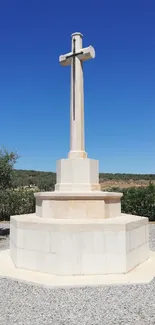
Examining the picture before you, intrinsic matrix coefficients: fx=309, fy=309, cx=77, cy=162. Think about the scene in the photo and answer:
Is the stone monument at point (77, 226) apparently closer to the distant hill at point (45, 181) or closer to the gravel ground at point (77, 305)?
the gravel ground at point (77, 305)

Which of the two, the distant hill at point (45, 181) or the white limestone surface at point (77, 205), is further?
the distant hill at point (45, 181)

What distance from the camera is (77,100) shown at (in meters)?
7.31

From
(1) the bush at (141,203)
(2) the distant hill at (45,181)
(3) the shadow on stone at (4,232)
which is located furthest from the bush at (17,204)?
(1) the bush at (141,203)

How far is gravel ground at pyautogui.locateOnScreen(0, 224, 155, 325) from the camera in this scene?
3818 millimetres

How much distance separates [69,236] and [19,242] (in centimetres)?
125

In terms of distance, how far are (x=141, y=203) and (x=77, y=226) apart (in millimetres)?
11209

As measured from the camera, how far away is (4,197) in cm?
1812

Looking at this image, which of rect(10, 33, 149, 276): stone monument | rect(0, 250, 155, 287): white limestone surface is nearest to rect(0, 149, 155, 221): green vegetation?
rect(10, 33, 149, 276): stone monument

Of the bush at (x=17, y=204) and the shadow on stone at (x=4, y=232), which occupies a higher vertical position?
the bush at (x=17, y=204)

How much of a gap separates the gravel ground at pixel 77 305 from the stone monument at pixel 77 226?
2.40 feet

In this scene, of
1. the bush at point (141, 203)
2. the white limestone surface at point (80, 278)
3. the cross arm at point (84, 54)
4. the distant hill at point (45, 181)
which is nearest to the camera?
the white limestone surface at point (80, 278)

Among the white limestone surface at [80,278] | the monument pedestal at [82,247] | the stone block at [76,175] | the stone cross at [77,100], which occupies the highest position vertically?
the stone cross at [77,100]

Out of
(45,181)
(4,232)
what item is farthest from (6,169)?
(45,181)

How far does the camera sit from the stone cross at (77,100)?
7262 millimetres
